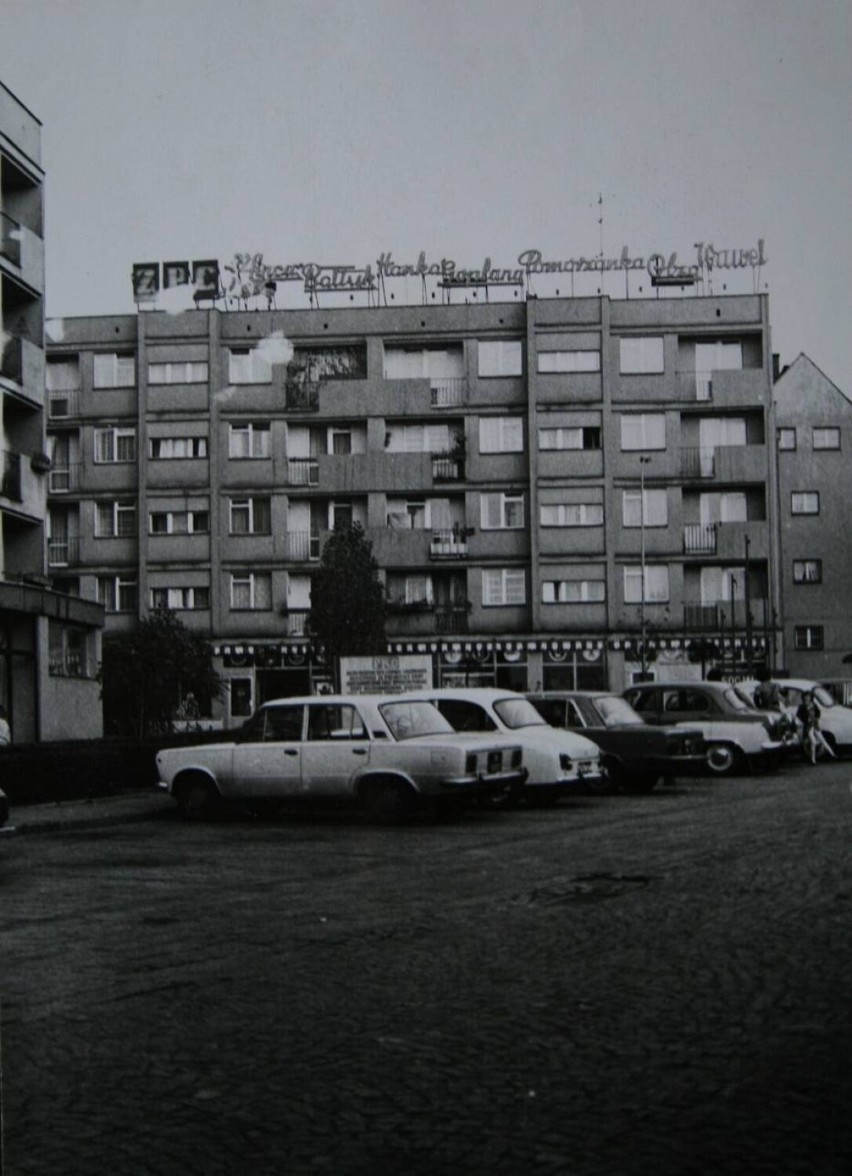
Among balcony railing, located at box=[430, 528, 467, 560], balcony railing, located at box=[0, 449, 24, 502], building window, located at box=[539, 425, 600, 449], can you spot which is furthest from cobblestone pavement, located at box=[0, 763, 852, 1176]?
building window, located at box=[539, 425, 600, 449]

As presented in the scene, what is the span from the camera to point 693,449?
6156 centimetres

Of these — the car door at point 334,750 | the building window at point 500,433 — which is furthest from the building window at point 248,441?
the car door at point 334,750

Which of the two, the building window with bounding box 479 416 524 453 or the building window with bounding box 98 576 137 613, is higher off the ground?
the building window with bounding box 479 416 524 453

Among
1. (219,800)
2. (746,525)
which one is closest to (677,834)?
(219,800)

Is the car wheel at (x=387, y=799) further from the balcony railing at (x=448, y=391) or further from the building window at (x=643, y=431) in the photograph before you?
the balcony railing at (x=448, y=391)

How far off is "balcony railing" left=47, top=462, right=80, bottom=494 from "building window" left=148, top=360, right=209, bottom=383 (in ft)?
14.5

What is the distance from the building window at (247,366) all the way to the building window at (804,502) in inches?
807

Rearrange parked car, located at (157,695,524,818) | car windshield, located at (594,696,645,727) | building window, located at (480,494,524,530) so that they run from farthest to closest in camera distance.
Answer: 1. building window, located at (480,494,524,530)
2. car windshield, located at (594,696,645,727)
3. parked car, located at (157,695,524,818)

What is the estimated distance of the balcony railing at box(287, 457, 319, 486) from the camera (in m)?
62.2

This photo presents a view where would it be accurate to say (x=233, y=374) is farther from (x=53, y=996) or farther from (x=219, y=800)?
(x=53, y=996)

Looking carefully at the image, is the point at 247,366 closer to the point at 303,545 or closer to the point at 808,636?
the point at 303,545

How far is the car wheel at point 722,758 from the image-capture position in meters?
29.5

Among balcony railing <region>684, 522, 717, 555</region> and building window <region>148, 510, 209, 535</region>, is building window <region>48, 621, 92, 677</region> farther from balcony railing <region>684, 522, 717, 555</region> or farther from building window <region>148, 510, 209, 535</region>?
balcony railing <region>684, 522, 717, 555</region>

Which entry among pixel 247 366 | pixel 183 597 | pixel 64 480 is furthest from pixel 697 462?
pixel 64 480
